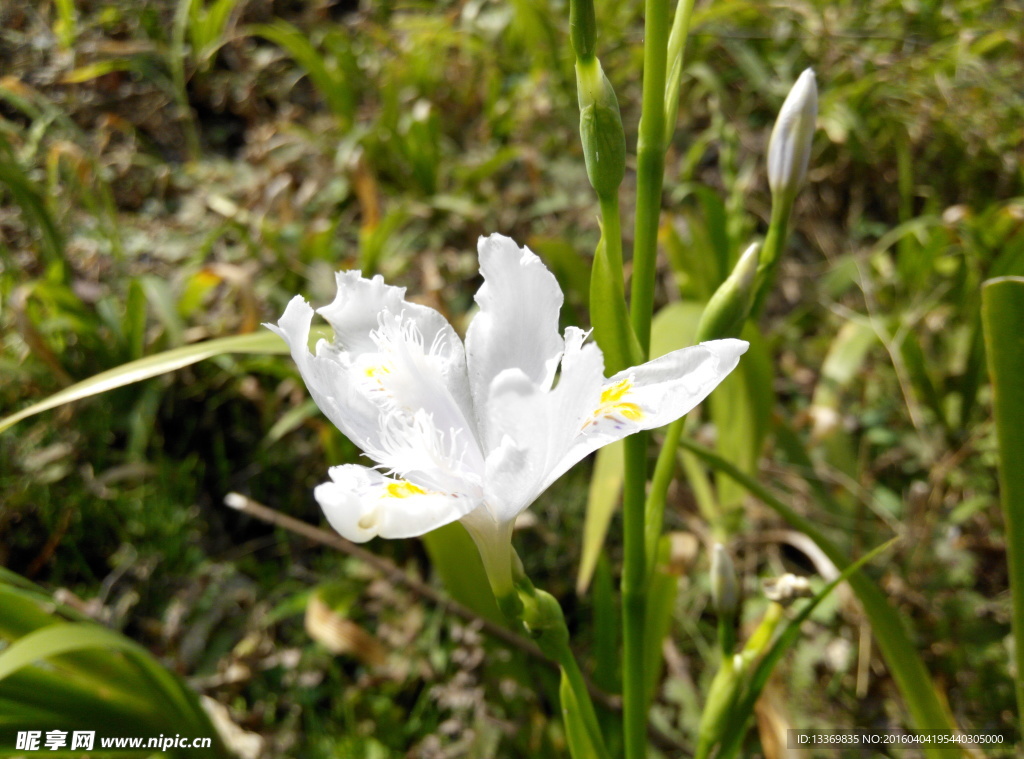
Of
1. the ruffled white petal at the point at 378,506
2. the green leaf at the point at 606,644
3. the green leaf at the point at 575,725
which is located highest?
the ruffled white petal at the point at 378,506

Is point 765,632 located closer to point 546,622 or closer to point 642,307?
point 546,622

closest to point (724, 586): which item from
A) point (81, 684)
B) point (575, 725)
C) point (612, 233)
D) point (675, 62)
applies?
point (575, 725)

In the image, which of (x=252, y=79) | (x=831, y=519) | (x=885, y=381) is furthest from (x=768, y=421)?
(x=252, y=79)

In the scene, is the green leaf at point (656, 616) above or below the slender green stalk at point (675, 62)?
below

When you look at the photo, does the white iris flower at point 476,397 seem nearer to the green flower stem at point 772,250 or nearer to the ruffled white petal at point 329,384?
the ruffled white petal at point 329,384

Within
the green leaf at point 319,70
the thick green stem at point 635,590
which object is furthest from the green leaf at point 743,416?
the green leaf at point 319,70

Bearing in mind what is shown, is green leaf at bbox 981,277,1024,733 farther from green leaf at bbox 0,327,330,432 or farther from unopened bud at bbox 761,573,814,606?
green leaf at bbox 0,327,330,432

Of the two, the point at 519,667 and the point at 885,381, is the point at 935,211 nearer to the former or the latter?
the point at 885,381
